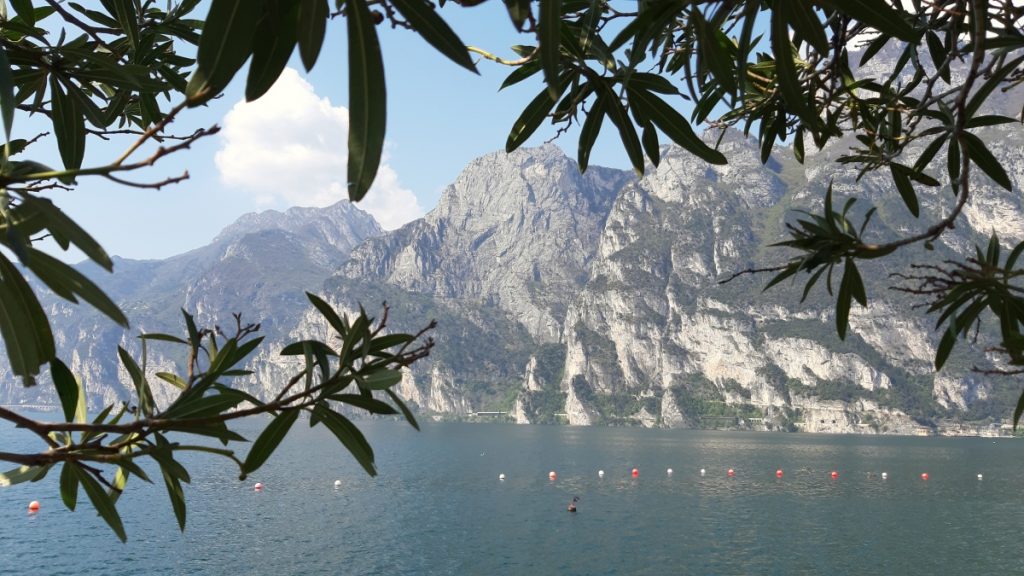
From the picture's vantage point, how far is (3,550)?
3148 cm

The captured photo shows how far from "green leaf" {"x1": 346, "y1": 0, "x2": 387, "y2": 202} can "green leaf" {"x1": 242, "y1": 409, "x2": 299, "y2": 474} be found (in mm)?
711

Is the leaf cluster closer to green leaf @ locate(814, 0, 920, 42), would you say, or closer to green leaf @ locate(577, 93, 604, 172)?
green leaf @ locate(577, 93, 604, 172)

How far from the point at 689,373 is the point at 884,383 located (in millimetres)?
45080

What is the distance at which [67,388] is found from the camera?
1657mm

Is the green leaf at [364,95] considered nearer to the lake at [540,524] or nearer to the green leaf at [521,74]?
the green leaf at [521,74]

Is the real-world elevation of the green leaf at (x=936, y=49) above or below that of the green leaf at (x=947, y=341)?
above

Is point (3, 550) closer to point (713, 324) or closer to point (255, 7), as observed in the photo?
point (255, 7)

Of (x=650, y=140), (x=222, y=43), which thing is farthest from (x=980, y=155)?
(x=222, y=43)

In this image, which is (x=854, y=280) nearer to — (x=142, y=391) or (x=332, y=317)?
(x=332, y=317)

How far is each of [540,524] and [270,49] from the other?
40.5 m

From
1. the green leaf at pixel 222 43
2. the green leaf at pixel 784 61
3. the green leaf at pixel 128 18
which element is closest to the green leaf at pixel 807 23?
the green leaf at pixel 784 61

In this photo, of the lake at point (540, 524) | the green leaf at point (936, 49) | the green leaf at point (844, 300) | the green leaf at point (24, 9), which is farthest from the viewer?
the lake at point (540, 524)

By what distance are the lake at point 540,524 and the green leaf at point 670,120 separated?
93.1 ft

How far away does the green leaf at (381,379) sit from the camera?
1.35m
